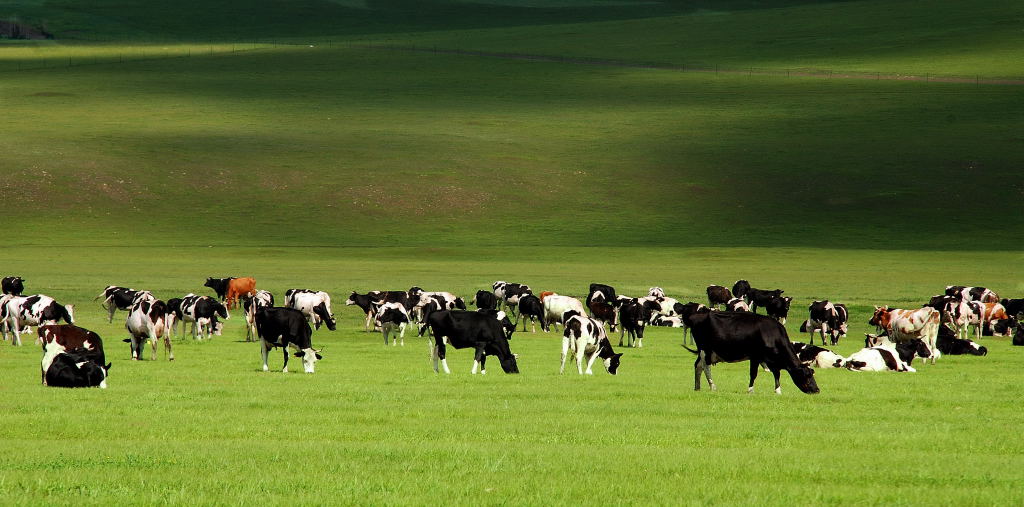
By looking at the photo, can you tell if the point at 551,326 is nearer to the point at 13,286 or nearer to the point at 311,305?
the point at 311,305

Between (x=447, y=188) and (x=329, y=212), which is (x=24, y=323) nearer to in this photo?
(x=329, y=212)

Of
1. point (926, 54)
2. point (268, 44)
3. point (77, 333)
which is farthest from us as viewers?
point (268, 44)

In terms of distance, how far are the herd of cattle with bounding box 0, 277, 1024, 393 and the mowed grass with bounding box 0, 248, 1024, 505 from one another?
562mm

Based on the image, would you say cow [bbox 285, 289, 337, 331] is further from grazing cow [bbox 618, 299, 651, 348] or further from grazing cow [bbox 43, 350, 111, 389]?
grazing cow [bbox 43, 350, 111, 389]

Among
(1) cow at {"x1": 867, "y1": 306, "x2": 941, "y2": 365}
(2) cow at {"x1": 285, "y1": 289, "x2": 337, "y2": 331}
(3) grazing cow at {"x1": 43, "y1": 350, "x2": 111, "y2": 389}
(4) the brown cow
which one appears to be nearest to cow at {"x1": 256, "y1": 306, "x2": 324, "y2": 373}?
(3) grazing cow at {"x1": 43, "y1": 350, "x2": 111, "y2": 389}

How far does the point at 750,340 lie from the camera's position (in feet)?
64.6

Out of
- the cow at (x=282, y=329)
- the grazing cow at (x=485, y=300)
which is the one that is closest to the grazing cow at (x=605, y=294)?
the grazing cow at (x=485, y=300)

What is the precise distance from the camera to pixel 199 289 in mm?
49406

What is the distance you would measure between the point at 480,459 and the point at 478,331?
10.9 metres

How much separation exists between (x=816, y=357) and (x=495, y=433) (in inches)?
461

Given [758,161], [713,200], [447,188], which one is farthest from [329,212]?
[758,161]

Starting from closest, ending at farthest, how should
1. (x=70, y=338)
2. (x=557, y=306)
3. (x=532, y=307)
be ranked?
(x=70, y=338) → (x=557, y=306) → (x=532, y=307)

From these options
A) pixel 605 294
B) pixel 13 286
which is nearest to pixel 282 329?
pixel 605 294

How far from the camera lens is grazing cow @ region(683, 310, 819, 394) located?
19656 millimetres
